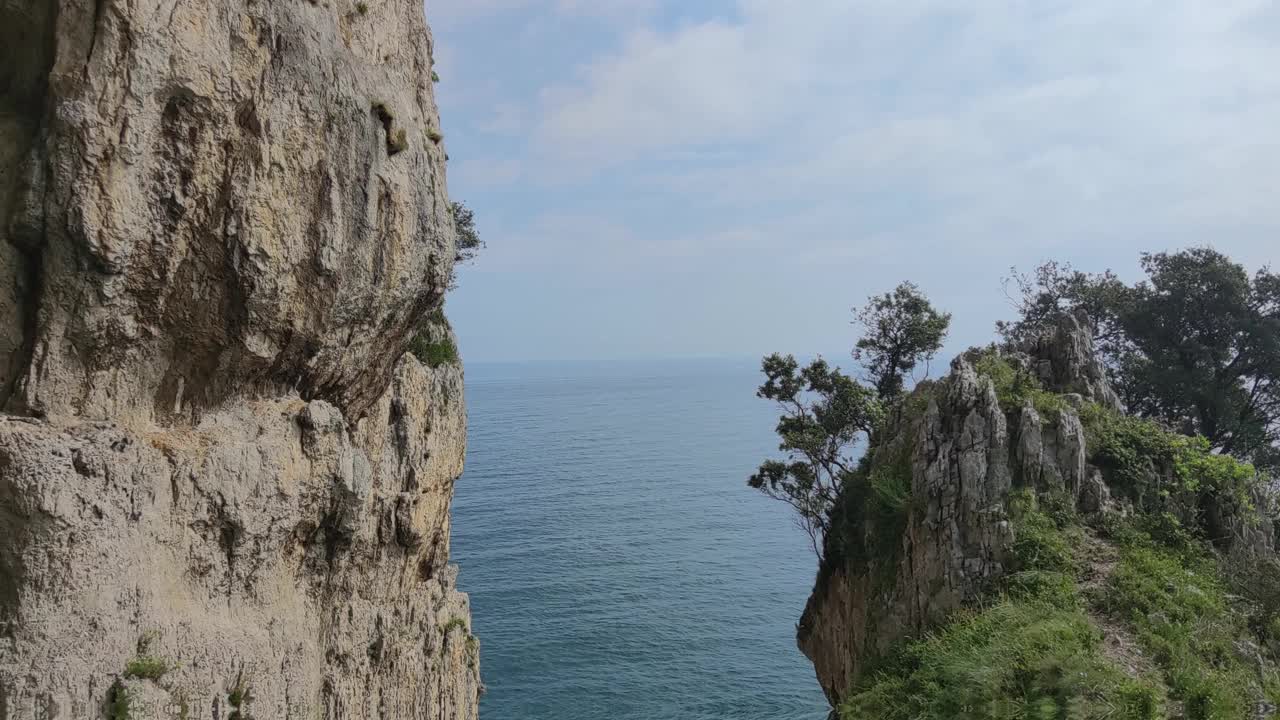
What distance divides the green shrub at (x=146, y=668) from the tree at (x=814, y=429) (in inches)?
858

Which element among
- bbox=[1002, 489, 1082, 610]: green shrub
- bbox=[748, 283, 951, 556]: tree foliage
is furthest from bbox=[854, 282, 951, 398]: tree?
bbox=[1002, 489, 1082, 610]: green shrub

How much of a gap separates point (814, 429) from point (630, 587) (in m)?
23.6

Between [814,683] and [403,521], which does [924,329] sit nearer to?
[814,683]

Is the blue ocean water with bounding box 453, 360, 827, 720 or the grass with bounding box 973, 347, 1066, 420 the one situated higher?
the grass with bounding box 973, 347, 1066, 420

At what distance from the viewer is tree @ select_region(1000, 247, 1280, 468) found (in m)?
30.7

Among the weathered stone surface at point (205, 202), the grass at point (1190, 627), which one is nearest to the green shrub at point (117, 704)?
the weathered stone surface at point (205, 202)

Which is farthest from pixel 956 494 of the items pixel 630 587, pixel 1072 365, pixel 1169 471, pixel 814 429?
pixel 630 587

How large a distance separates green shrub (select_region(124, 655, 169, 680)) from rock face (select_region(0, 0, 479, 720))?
3 centimetres

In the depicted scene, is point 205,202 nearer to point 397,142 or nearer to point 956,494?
point 397,142

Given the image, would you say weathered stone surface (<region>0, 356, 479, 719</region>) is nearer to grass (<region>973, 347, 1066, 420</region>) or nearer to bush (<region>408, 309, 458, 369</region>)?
bush (<region>408, 309, 458, 369</region>)

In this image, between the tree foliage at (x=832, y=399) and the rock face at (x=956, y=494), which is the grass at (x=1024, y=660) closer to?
the rock face at (x=956, y=494)

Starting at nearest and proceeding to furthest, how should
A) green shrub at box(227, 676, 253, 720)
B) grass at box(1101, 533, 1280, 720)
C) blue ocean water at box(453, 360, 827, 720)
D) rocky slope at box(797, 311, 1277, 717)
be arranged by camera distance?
green shrub at box(227, 676, 253, 720), grass at box(1101, 533, 1280, 720), rocky slope at box(797, 311, 1277, 717), blue ocean water at box(453, 360, 827, 720)

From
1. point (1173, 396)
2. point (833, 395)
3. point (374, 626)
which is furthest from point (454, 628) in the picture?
point (1173, 396)

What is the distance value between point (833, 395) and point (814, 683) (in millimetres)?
17228
